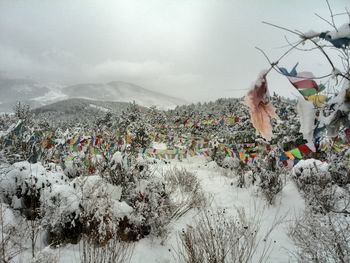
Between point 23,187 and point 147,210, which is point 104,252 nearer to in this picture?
point 147,210

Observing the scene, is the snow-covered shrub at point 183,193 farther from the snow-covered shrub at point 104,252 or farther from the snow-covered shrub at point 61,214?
the snow-covered shrub at point 104,252

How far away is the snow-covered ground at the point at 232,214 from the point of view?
468 cm

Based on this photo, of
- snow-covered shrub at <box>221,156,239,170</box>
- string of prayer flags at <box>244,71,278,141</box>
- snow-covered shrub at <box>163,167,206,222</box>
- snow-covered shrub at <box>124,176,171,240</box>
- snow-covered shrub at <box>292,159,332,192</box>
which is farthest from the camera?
snow-covered shrub at <box>221,156,239,170</box>

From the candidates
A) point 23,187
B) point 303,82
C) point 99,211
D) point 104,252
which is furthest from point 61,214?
point 303,82

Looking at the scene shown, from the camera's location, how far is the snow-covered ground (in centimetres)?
468

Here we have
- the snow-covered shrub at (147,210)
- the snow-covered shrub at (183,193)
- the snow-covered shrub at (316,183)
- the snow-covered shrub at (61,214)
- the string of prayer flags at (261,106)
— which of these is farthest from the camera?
the snow-covered shrub at (316,183)

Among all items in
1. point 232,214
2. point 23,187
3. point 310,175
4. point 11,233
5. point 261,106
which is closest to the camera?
point 261,106

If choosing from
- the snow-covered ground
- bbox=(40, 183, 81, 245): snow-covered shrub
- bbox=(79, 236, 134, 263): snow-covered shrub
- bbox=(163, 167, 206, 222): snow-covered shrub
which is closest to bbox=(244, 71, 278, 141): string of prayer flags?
bbox=(79, 236, 134, 263): snow-covered shrub

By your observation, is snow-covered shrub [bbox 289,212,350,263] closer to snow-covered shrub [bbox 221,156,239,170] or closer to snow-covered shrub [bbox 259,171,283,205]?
snow-covered shrub [bbox 259,171,283,205]

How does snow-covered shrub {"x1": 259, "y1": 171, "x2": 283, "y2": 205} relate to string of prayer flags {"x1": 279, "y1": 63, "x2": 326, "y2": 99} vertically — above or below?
below

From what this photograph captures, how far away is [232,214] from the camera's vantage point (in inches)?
277

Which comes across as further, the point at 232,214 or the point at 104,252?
the point at 232,214

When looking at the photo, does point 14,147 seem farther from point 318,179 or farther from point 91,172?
point 318,179

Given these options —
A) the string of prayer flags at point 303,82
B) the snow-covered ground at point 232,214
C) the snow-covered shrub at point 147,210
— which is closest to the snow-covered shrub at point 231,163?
the snow-covered ground at point 232,214
